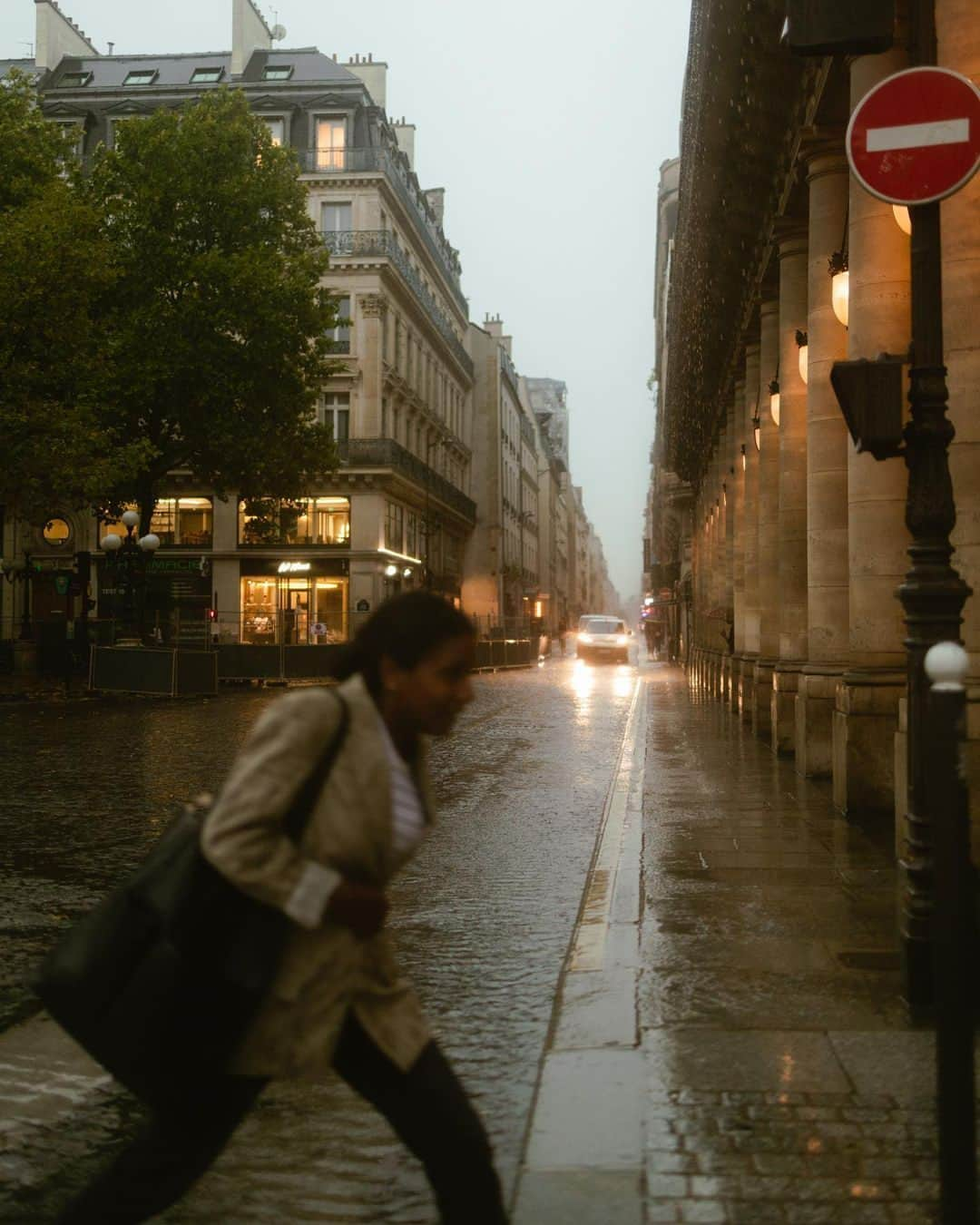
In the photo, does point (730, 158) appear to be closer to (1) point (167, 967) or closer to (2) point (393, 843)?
(2) point (393, 843)

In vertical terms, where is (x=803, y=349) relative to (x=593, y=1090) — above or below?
above

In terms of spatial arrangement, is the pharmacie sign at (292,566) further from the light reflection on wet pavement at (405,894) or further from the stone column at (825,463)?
the stone column at (825,463)

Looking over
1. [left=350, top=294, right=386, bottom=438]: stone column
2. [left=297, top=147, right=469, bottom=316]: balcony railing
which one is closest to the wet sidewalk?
[left=350, top=294, right=386, bottom=438]: stone column

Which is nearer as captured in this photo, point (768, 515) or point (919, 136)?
point (919, 136)

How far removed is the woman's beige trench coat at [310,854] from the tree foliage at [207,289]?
106ft

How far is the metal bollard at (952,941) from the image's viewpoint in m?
2.83

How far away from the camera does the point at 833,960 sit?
5.56m

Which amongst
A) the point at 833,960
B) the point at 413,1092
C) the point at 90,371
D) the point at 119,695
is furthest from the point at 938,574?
the point at 90,371

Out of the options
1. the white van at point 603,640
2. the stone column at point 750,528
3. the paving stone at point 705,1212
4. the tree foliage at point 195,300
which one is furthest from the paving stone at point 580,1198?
the white van at point 603,640

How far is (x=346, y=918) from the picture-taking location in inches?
93.0

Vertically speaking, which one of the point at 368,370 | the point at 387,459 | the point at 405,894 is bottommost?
the point at 405,894

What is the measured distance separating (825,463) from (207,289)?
2437 cm

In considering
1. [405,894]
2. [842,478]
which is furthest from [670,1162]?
[842,478]

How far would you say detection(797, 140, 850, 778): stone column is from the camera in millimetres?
12875
